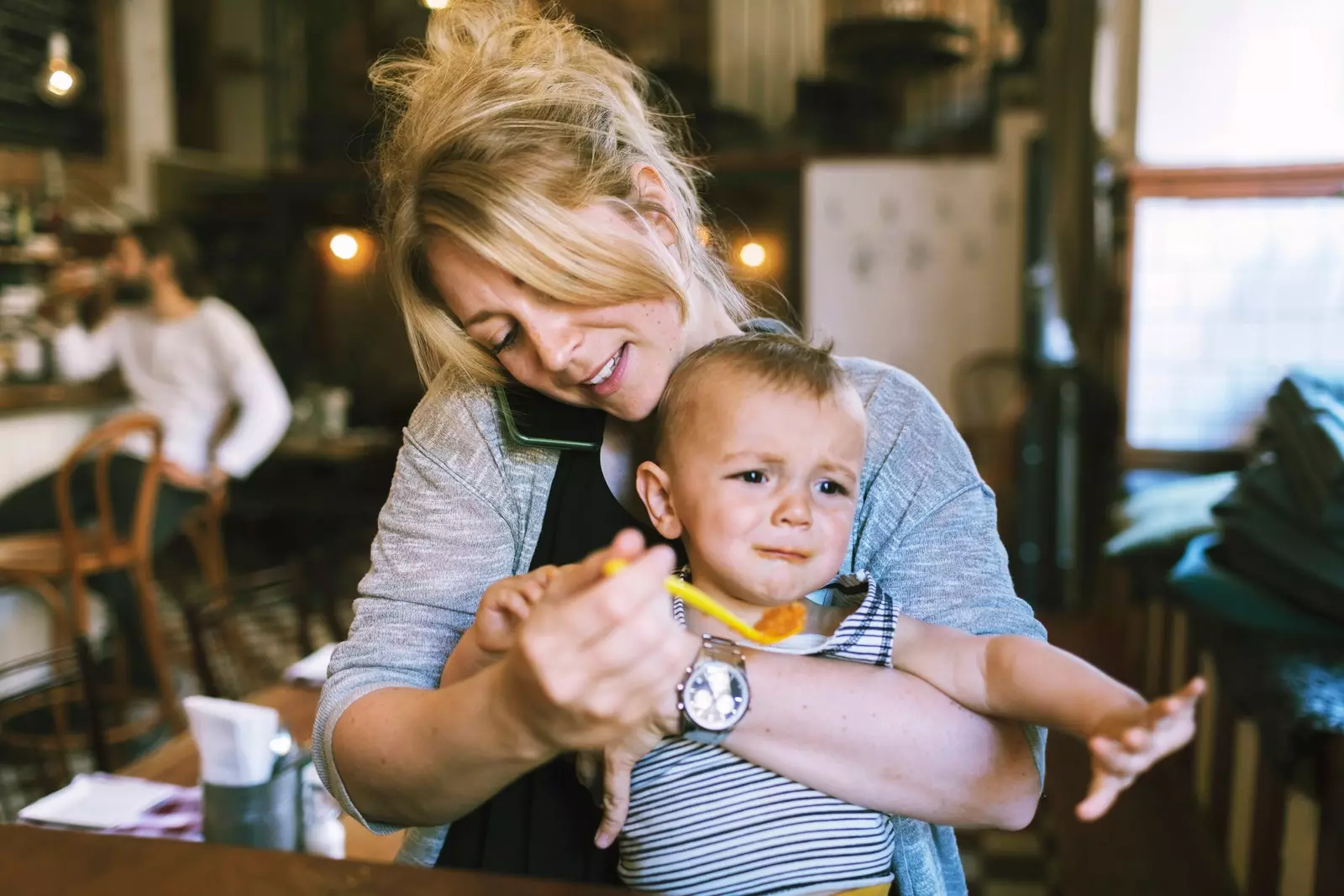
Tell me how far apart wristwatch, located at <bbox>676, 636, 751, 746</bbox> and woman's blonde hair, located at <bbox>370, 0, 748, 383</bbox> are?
0.35 metres

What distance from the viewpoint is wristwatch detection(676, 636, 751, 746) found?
2.92 feet

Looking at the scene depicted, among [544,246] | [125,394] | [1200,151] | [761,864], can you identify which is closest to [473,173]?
[544,246]

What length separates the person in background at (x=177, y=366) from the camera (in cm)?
388

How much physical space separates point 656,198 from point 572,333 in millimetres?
188

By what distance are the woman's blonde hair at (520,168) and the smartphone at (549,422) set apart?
5 centimetres

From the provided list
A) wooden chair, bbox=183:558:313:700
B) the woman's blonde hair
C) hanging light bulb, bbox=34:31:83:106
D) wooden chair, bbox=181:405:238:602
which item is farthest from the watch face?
hanging light bulb, bbox=34:31:83:106

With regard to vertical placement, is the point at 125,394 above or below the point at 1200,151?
below

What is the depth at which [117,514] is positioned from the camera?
350 centimetres

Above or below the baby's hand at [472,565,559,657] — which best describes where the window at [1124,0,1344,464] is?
above

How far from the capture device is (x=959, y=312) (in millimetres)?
6820

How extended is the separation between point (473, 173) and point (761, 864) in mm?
668

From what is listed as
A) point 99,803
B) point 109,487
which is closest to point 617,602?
point 99,803

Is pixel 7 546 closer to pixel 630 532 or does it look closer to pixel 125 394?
pixel 125 394

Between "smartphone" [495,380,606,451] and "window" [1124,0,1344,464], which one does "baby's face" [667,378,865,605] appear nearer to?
"smartphone" [495,380,606,451]
